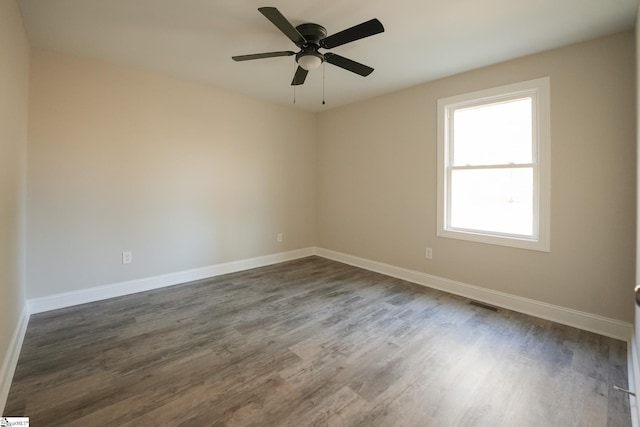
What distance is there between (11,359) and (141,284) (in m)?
1.48

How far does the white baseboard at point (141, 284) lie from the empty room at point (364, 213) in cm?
2

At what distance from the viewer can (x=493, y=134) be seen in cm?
312

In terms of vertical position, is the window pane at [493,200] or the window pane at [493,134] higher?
the window pane at [493,134]

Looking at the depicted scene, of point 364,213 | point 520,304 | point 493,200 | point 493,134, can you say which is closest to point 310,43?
point 493,134

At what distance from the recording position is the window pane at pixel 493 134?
289 centimetres

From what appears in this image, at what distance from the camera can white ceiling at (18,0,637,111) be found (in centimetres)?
208

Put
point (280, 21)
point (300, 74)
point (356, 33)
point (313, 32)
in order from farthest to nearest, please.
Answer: point (300, 74)
point (313, 32)
point (356, 33)
point (280, 21)

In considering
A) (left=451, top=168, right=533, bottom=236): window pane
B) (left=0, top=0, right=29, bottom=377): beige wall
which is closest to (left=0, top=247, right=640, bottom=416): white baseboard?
(left=0, top=0, right=29, bottom=377): beige wall

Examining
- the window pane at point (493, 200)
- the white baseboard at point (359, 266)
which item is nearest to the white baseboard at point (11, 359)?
the white baseboard at point (359, 266)

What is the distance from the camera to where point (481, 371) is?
76.5 inches

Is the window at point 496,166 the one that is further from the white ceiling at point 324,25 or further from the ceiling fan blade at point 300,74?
the ceiling fan blade at point 300,74

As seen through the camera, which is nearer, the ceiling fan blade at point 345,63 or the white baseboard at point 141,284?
the ceiling fan blade at point 345,63

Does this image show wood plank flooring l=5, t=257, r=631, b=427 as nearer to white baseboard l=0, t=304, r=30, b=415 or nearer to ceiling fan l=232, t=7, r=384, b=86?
white baseboard l=0, t=304, r=30, b=415

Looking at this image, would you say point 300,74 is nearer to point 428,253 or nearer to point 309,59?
point 309,59
